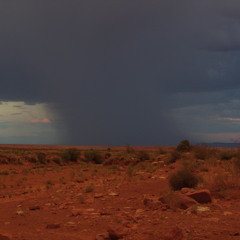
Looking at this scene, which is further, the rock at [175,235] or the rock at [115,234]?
the rock at [115,234]

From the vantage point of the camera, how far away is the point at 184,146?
39719 millimetres

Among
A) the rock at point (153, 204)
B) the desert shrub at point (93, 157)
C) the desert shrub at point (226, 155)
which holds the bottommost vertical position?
the desert shrub at point (93, 157)

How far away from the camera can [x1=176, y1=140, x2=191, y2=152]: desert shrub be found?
39.0 meters

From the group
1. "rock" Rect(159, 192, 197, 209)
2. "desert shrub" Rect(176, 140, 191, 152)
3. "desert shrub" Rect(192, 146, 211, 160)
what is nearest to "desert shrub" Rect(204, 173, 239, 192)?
"rock" Rect(159, 192, 197, 209)

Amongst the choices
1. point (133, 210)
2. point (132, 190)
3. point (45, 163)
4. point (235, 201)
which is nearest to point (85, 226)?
point (133, 210)

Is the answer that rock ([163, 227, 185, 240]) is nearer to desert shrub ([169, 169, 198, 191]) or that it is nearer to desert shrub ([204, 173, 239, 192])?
desert shrub ([204, 173, 239, 192])

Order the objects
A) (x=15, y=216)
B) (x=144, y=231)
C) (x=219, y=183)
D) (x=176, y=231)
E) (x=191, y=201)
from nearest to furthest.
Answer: (x=176, y=231), (x=144, y=231), (x=191, y=201), (x=15, y=216), (x=219, y=183)

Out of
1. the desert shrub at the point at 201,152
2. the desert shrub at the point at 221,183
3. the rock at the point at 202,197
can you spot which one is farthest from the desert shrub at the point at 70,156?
the rock at the point at 202,197

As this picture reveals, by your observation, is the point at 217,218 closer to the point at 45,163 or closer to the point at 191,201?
the point at 191,201

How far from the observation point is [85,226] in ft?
30.1

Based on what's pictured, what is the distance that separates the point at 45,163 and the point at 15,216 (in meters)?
33.4

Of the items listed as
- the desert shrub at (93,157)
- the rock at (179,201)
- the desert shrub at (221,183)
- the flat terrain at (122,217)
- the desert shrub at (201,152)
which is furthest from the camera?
the desert shrub at (93,157)

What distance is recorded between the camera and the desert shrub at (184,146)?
128 feet

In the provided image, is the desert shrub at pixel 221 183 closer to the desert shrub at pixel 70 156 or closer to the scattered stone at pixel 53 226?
the scattered stone at pixel 53 226
